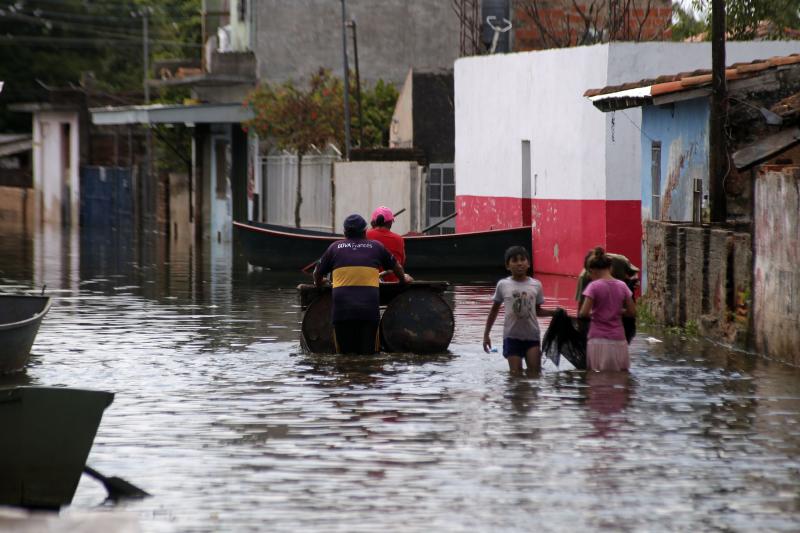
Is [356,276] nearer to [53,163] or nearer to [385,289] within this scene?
[385,289]

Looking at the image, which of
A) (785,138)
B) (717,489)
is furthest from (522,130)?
(717,489)

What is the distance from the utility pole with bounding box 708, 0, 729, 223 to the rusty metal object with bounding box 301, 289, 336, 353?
527 centimetres

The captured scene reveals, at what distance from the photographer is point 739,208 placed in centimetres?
2122

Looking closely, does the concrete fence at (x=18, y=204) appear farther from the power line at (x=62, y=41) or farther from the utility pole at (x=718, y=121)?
the utility pole at (x=718, y=121)

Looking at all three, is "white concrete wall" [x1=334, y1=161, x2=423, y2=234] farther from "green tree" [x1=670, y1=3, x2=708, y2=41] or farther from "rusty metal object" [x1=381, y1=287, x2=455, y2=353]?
"rusty metal object" [x1=381, y1=287, x2=455, y2=353]

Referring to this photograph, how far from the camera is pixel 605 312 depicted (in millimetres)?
14992

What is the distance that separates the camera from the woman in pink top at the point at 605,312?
49.1ft

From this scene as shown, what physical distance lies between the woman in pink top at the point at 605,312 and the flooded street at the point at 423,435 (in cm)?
22

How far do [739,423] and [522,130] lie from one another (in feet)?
65.1

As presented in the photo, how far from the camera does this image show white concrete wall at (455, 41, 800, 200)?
1117 inches

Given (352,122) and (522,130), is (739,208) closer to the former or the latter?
(522,130)

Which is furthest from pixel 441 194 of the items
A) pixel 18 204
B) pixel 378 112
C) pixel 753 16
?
pixel 18 204

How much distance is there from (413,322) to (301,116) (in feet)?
82.0

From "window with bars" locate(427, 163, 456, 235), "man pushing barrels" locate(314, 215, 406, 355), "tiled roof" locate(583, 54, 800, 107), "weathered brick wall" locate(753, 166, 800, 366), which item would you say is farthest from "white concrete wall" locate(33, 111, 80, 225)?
"weathered brick wall" locate(753, 166, 800, 366)
